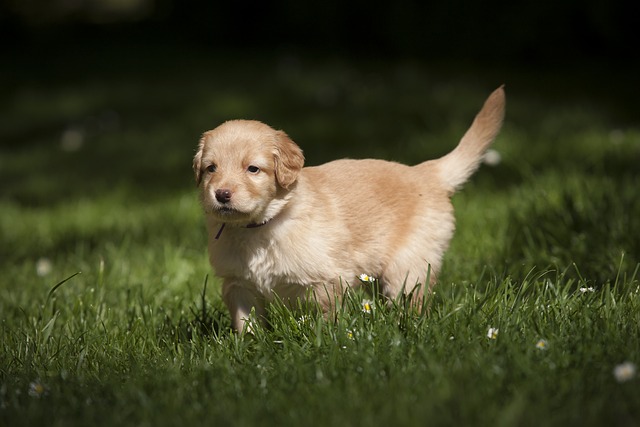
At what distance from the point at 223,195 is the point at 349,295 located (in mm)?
606

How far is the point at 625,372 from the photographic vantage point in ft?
7.69

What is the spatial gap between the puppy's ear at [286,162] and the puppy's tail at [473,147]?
29.0 inches

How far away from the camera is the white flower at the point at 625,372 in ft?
7.68

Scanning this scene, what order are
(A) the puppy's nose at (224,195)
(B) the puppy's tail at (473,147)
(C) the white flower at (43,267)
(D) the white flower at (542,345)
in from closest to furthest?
(D) the white flower at (542,345), (A) the puppy's nose at (224,195), (B) the puppy's tail at (473,147), (C) the white flower at (43,267)

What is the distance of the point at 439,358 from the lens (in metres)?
2.63

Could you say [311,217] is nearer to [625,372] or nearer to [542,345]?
[542,345]

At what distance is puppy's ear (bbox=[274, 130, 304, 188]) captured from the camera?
3148mm

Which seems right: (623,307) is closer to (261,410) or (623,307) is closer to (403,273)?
(403,273)

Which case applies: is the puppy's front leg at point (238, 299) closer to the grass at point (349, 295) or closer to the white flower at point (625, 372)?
the grass at point (349, 295)

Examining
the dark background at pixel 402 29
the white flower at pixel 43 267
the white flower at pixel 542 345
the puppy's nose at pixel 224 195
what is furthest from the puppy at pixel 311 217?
the dark background at pixel 402 29

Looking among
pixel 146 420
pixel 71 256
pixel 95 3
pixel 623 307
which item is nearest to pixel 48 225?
pixel 71 256

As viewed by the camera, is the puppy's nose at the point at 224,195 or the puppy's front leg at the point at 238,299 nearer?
the puppy's nose at the point at 224,195

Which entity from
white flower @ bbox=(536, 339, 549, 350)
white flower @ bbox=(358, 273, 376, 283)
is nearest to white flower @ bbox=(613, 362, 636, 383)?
white flower @ bbox=(536, 339, 549, 350)

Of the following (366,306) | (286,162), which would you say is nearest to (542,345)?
(366,306)
